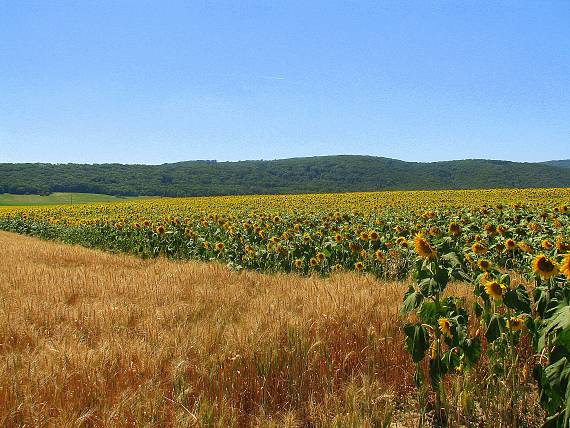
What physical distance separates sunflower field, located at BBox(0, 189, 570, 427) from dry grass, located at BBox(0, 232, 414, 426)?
46 cm

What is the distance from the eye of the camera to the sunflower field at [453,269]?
10.6 ft

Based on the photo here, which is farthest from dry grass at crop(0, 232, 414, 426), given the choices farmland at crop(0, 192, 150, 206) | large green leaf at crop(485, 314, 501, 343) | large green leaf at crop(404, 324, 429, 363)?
farmland at crop(0, 192, 150, 206)

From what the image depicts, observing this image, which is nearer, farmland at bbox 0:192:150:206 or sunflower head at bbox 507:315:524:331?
sunflower head at bbox 507:315:524:331

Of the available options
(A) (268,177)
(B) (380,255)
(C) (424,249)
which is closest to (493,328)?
(C) (424,249)

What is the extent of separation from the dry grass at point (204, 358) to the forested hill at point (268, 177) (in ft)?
327

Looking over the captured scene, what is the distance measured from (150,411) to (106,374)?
58 cm

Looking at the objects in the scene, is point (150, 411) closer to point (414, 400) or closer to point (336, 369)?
point (336, 369)

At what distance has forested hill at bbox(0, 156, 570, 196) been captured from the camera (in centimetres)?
11294

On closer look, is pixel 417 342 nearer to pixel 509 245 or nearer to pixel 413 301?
pixel 413 301

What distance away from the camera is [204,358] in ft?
11.7

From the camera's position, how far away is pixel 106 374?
3.28 m

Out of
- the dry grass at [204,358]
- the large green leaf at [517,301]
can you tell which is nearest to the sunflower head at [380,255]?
the dry grass at [204,358]

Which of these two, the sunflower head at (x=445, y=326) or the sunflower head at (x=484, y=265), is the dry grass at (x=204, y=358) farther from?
the sunflower head at (x=484, y=265)

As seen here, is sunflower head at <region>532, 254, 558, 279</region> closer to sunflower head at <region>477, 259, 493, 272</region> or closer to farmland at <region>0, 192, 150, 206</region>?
sunflower head at <region>477, 259, 493, 272</region>
